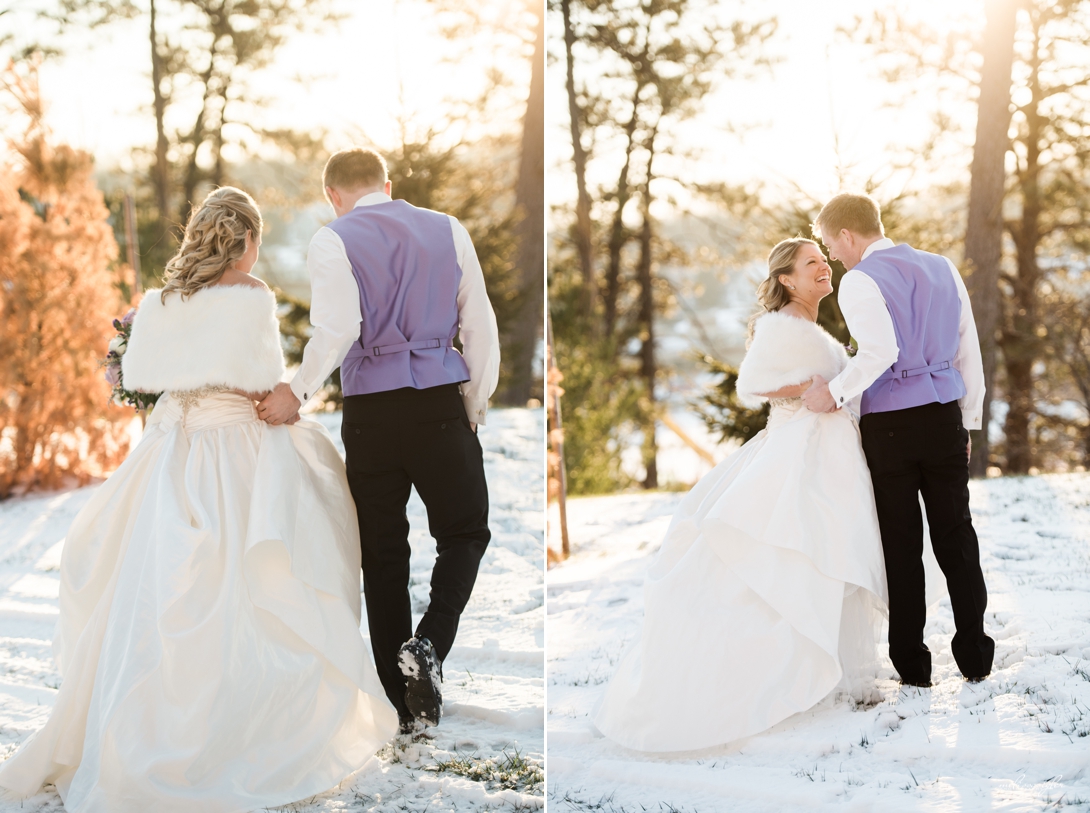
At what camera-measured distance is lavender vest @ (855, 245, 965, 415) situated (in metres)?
3.08

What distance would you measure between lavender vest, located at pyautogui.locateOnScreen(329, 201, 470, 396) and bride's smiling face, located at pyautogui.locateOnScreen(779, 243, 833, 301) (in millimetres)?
1215

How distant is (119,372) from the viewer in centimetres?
331

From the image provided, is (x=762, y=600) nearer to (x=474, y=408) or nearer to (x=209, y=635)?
(x=474, y=408)

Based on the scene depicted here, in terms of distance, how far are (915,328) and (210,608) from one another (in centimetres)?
238

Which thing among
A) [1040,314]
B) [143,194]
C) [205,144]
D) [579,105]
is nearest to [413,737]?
[1040,314]

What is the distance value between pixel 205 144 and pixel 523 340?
5.96 meters

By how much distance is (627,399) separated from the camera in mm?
10352

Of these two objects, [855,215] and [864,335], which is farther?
[855,215]

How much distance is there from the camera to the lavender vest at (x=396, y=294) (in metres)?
2.95

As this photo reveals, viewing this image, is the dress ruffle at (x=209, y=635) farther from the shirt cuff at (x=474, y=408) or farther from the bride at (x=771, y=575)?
the bride at (x=771, y=575)

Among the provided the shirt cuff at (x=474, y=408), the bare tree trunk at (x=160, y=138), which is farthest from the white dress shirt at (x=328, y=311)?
the bare tree trunk at (x=160, y=138)

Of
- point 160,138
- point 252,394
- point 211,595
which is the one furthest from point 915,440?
point 160,138

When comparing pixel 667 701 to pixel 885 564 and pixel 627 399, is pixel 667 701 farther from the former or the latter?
pixel 627 399

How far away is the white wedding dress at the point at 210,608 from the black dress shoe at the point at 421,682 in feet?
0.44
